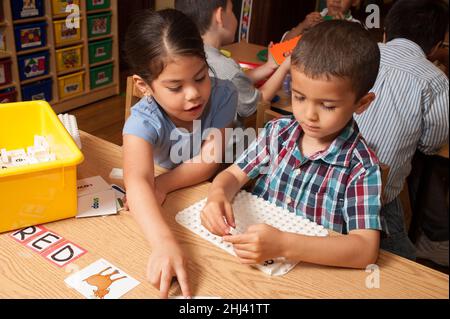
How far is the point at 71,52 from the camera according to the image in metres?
2.81

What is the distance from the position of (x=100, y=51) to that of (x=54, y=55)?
372 mm

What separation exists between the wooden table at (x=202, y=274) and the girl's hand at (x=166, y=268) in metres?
0.01

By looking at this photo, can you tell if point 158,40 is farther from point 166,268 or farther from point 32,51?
point 32,51

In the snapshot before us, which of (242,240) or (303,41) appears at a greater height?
(303,41)

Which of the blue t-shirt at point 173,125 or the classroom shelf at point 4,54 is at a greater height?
the blue t-shirt at point 173,125

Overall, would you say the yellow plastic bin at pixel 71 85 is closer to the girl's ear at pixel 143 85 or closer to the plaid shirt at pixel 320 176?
the girl's ear at pixel 143 85

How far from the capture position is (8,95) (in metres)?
2.55

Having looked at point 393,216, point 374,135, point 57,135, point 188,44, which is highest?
point 188,44

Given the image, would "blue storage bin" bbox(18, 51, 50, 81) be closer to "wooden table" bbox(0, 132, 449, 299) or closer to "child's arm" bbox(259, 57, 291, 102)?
"child's arm" bbox(259, 57, 291, 102)

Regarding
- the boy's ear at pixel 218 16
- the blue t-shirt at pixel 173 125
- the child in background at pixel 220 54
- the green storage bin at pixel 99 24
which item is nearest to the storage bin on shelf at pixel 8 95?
the green storage bin at pixel 99 24

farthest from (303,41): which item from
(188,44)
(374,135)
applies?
(374,135)

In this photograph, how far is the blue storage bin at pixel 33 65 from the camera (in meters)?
2.58
